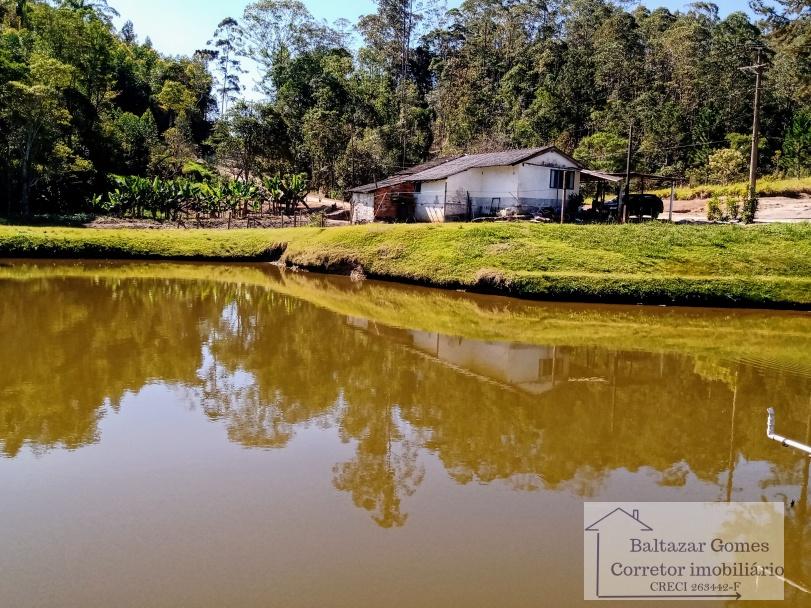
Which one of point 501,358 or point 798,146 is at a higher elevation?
point 798,146

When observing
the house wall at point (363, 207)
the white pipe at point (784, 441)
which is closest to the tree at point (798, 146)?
the house wall at point (363, 207)

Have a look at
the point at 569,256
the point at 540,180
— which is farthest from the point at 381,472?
the point at 540,180

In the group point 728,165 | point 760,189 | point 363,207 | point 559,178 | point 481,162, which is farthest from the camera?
point 728,165

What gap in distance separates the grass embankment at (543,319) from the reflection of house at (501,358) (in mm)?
778

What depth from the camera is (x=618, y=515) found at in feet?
24.6

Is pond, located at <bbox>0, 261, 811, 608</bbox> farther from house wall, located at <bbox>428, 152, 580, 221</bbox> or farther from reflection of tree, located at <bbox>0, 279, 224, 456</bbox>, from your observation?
house wall, located at <bbox>428, 152, 580, 221</bbox>

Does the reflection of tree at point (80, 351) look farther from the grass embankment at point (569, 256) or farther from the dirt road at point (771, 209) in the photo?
the dirt road at point (771, 209)

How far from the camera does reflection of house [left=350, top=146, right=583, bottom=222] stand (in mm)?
34844

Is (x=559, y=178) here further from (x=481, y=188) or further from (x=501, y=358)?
(x=501, y=358)

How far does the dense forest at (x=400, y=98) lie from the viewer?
44.3 m

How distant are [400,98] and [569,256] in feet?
139

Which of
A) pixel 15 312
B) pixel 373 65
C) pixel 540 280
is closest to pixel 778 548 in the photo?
pixel 540 280

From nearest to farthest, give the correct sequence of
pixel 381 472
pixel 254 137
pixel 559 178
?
pixel 381 472, pixel 559 178, pixel 254 137

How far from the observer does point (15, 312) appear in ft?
62.7
